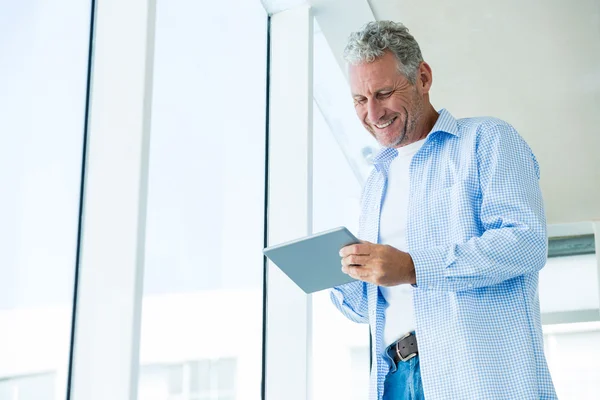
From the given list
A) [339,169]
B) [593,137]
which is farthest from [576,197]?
[339,169]

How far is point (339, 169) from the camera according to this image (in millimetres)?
4594

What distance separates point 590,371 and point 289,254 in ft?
11.7

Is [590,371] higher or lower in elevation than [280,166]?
lower

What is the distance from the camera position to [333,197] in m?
4.38

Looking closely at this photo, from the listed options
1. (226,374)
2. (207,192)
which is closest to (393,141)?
(207,192)

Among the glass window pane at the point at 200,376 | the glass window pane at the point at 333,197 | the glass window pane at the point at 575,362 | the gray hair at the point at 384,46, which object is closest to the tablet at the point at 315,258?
the gray hair at the point at 384,46

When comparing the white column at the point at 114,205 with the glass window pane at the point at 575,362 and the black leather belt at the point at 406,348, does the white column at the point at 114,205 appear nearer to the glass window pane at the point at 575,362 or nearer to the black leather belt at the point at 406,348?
the black leather belt at the point at 406,348

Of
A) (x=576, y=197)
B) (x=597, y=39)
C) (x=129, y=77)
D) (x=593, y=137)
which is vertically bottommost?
(x=129, y=77)

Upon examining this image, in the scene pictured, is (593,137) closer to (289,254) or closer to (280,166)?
(280,166)

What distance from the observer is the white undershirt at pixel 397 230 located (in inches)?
64.0

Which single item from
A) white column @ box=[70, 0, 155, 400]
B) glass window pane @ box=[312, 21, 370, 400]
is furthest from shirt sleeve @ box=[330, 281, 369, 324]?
glass window pane @ box=[312, 21, 370, 400]

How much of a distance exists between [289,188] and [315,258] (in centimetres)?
146

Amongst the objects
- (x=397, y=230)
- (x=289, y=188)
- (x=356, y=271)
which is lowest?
(x=356, y=271)

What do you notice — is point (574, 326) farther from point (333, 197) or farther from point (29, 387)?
point (29, 387)
